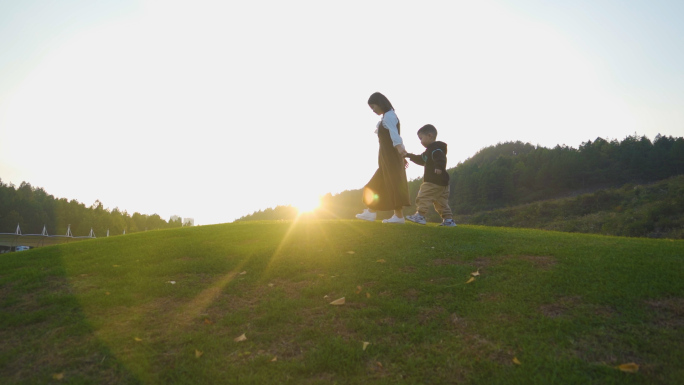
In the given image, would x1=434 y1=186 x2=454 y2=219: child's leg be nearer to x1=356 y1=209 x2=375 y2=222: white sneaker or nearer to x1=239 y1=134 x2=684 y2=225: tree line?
x1=356 y1=209 x2=375 y2=222: white sneaker

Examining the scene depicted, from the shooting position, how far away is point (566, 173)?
80688mm

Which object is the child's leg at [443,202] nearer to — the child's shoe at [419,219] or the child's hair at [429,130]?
the child's shoe at [419,219]

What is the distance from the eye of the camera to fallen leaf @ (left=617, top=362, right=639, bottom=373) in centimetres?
372

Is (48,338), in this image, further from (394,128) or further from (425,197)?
(394,128)

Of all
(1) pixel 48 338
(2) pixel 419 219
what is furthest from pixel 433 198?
(1) pixel 48 338

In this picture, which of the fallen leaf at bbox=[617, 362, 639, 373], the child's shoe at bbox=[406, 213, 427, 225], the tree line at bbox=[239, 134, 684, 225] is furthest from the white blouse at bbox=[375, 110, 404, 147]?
the tree line at bbox=[239, 134, 684, 225]

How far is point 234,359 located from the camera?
4457 mm

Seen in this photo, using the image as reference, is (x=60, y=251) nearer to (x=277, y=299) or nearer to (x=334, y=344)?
(x=277, y=299)

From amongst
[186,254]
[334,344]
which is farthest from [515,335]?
[186,254]

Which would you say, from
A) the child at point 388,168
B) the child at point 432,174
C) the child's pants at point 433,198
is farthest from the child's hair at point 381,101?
the child's pants at point 433,198

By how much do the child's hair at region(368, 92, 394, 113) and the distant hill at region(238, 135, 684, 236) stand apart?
55803 mm

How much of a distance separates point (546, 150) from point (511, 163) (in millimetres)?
7927

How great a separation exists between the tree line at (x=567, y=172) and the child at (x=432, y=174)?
64.1 m

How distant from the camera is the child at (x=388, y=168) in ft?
34.5
